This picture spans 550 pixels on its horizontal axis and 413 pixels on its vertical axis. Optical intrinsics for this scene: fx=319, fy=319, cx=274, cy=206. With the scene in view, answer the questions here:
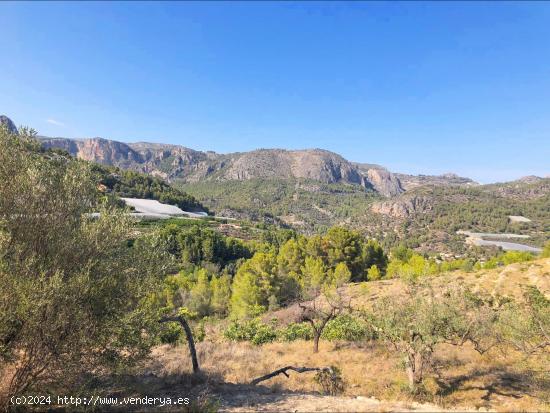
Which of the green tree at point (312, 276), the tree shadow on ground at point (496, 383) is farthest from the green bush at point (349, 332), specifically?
the green tree at point (312, 276)

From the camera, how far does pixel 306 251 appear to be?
74625 mm

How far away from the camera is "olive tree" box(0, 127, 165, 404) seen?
8820 mm

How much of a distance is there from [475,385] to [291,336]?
50.7 ft

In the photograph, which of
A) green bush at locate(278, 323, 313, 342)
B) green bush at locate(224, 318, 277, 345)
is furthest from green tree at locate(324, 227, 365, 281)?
green bush at locate(224, 318, 277, 345)

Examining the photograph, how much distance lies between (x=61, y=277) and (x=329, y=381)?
44.7ft

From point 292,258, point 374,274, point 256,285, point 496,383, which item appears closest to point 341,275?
point 374,274

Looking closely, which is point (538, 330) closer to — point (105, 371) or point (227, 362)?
point (227, 362)

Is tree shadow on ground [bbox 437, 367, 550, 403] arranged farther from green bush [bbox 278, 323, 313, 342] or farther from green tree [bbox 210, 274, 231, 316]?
green tree [bbox 210, 274, 231, 316]

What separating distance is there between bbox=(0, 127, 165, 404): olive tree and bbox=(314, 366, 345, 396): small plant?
28.8 ft

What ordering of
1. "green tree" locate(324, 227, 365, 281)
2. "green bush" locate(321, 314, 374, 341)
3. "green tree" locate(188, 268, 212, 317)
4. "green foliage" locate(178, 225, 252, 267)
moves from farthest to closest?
1. "green foliage" locate(178, 225, 252, 267)
2. "green tree" locate(324, 227, 365, 281)
3. "green tree" locate(188, 268, 212, 317)
4. "green bush" locate(321, 314, 374, 341)

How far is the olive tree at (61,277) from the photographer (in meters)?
8.82

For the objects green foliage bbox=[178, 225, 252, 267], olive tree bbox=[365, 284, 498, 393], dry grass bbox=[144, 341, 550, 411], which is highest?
olive tree bbox=[365, 284, 498, 393]

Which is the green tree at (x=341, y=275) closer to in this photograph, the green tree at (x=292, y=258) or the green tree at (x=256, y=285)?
the green tree at (x=292, y=258)

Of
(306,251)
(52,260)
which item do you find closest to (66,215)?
(52,260)
